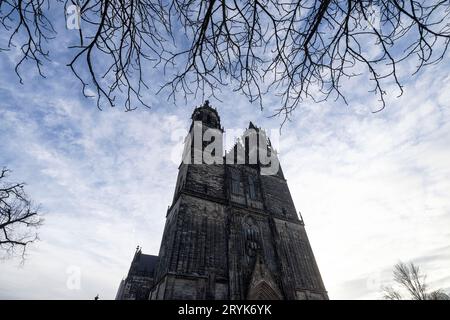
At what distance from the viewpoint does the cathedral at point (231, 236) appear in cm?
1228

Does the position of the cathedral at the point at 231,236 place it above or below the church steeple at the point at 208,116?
below

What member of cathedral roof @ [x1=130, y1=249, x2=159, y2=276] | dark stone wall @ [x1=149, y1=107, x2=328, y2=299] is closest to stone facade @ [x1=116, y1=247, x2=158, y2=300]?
cathedral roof @ [x1=130, y1=249, x2=159, y2=276]

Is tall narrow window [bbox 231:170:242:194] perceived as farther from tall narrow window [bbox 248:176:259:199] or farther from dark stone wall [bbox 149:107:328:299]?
tall narrow window [bbox 248:176:259:199]

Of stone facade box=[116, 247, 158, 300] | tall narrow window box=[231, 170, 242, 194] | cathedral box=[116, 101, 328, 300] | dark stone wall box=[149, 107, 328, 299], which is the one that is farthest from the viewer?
stone facade box=[116, 247, 158, 300]

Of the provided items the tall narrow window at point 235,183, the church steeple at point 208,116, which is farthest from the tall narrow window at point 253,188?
the church steeple at point 208,116

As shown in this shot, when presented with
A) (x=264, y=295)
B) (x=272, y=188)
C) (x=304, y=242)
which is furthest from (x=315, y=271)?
(x=272, y=188)

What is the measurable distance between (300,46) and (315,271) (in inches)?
654

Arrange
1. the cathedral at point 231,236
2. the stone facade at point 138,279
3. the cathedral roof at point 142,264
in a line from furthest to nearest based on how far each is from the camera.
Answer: the cathedral roof at point 142,264 < the stone facade at point 138,279 < the cathedral at point 231,236

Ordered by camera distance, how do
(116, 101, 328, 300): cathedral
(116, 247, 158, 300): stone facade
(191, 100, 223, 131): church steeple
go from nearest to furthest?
(116, 101, 328, 300): cathedral, (191, 100, 223, 131): church steeple, (116, 247, 158, 300): stone facade

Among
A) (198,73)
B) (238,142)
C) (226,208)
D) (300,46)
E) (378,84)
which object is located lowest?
(378,84)

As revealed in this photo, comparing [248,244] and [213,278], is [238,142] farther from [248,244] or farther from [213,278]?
[213,278]

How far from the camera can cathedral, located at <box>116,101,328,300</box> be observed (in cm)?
1228

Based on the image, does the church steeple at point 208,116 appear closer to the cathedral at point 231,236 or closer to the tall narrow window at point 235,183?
the cathedral at point 231,236

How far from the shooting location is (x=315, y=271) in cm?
1552
